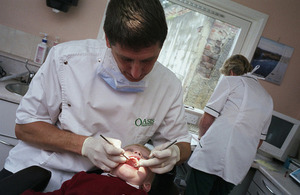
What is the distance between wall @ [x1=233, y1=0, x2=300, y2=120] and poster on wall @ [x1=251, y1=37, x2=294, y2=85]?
61 mm

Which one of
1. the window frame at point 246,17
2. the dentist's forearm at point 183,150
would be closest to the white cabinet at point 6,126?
the dentist's forearm at point 183,150

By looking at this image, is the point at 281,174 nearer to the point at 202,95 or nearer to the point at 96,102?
the point at 202,95

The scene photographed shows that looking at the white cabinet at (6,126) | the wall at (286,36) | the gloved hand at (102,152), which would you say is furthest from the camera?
the wall at (286,36)

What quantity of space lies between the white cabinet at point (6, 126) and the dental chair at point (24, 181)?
1.07 metres

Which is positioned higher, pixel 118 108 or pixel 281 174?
pixel 118 108

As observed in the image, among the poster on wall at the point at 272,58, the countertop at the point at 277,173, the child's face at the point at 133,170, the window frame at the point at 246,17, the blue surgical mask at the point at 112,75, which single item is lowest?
the countertop at the point at 277,173

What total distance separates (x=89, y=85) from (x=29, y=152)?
0.48 metres

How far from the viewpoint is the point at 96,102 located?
1.03 metres

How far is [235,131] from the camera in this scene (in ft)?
5.99

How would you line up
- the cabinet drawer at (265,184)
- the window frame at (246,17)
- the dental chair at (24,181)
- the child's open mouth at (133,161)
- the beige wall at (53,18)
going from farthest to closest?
1. the window frame at (246,17)
2. the beige wall at (53,18)
3. the cabinet drawer at (265,184)
4. the child's open mouth at (133,161)
5. the dental chair at (24,181)

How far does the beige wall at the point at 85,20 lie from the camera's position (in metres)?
2.12

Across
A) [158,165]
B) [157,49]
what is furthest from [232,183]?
[157,49]

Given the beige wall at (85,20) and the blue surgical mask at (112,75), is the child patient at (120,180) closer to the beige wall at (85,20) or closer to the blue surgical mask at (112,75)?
the blue surgical mask at (112,75)

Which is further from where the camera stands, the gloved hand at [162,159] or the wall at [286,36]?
the wall at [286,36]
